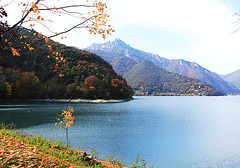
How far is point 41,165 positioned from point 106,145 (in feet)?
42.6

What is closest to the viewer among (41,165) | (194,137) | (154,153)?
(41,165)

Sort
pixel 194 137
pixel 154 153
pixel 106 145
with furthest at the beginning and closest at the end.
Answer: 1. pixel 194 137
2. pixel 106 145
3. pixel 154 153

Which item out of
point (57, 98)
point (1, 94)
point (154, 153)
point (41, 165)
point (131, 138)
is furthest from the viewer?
point (57, 98)

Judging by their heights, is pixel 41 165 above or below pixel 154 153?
above

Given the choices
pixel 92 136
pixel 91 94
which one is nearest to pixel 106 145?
pixel 92 136

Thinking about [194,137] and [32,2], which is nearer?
[32,2]

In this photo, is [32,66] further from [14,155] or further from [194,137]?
[14,155]

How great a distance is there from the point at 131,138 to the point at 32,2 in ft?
60.4

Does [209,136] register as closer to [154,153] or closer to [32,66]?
[154,153]

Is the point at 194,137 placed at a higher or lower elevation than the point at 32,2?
lower

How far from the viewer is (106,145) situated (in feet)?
57.2

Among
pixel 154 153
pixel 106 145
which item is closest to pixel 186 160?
pixel 154 153

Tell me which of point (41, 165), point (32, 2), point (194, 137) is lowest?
point (194, 137)

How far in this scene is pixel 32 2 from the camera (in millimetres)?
4348
